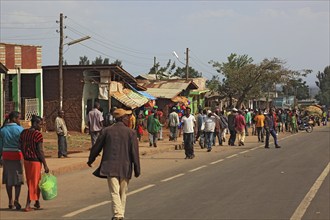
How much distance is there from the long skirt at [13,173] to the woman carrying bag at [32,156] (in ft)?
0.85

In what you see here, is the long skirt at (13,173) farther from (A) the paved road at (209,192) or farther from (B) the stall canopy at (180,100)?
(B) the stall canopy at (180,100)

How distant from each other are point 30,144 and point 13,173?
2.48 feet

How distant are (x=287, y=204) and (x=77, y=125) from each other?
24.3m

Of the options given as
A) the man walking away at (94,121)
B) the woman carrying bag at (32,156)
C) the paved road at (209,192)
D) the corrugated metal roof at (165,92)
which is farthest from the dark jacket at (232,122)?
the woman carrying bag at (32,156)

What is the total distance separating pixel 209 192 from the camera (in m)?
10.9

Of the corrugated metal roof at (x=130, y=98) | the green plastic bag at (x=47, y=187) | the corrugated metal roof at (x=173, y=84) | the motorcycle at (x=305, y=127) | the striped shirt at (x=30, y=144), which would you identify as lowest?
the green plastic bag at (x=47, y=187)

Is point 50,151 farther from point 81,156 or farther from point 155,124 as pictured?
point 155,124

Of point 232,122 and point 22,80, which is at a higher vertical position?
point 22,80

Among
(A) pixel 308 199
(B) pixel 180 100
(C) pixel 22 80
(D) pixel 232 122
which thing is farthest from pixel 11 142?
(B) pixel 180 100

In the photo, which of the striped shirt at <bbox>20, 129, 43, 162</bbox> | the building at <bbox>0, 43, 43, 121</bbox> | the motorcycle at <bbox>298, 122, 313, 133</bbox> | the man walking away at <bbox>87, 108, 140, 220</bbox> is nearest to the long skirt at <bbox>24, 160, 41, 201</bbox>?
the striped shirt at <bbox>20, 129, 43, 162</bbox>

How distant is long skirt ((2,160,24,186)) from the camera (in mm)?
9664

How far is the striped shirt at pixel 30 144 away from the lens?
9359 mm

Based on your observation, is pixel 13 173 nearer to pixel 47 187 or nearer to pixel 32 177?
pixel 32 177

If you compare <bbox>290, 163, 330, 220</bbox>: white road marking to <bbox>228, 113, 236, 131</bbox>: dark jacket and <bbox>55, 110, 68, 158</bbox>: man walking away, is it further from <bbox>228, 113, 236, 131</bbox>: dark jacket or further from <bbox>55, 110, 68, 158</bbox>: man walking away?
<bbox>228, 113, 236, 131</bbox>: dark jacket
